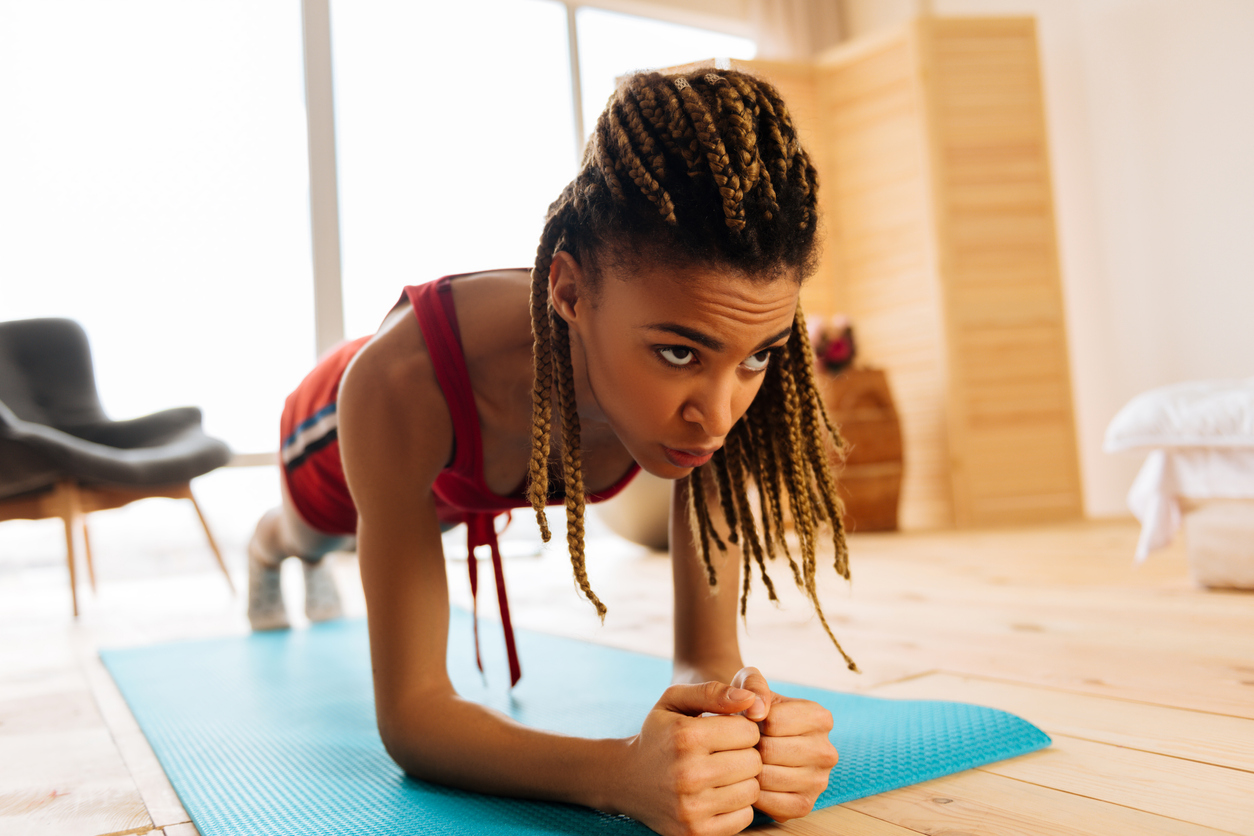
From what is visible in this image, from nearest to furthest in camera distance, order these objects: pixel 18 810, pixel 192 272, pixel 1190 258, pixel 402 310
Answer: pixel 18 810, pixel 402 310, pixel 1190 258, pixel 192 272

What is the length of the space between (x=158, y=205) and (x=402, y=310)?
131 inches

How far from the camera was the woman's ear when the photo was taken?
0.85m

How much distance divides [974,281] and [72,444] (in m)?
3.39

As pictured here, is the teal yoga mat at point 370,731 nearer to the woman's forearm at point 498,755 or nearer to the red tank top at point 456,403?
the woman's forearm at point 498,755

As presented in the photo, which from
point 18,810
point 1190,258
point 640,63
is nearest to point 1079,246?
point 1190,258

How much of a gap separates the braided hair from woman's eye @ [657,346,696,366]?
8cm

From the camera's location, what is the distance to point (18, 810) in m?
0.95

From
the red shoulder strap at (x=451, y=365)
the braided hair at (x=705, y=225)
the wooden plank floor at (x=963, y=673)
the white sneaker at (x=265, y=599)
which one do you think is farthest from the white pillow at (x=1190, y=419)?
the white sneaker at (x=265, y=599)

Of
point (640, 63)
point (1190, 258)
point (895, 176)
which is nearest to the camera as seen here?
point (1190, 258)

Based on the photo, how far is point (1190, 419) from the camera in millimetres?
1943

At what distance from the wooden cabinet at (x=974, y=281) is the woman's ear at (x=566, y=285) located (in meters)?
3.30

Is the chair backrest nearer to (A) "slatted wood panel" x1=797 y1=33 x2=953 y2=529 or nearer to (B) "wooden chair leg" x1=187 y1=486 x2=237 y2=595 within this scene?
(B) "wooden chair leg" x1=187 y1=486 x2=237 y2=595

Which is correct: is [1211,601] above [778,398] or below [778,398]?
below

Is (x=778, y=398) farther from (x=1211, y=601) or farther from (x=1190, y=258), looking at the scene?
(x=1190, y=258)
